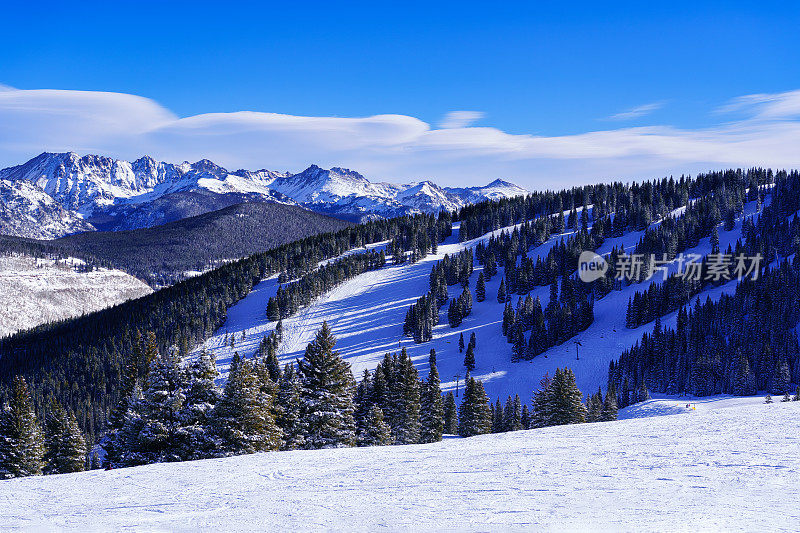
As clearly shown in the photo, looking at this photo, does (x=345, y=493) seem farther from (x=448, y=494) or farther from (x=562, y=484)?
(x=562, y=484)

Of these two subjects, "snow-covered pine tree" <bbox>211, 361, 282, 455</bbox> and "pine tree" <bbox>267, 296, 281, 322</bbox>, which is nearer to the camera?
"snow-covered pine tree" <bbox>211, 361, 282, 455</bbox>

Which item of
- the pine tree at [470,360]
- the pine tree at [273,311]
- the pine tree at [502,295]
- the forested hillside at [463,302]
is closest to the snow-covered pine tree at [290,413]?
the forested hillside at [463,302]

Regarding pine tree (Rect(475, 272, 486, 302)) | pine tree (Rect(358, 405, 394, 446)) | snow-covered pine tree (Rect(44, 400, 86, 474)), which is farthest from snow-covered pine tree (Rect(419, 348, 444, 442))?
pine tree (Rect(475, 272, 486, 302))

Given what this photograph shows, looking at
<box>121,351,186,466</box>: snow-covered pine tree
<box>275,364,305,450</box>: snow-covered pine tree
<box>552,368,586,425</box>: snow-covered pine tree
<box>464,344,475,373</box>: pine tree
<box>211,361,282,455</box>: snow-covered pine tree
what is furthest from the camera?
<box>464,344,475,373</box>: pine tree

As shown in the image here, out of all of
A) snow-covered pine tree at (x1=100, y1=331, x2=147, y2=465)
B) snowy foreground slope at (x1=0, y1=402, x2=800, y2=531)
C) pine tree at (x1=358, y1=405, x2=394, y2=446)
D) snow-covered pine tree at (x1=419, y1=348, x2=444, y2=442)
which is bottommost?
A: snow-covered pine tree at (x1=419, y1=348, x2=444, y2=442)

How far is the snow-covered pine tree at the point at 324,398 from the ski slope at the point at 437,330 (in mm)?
64462

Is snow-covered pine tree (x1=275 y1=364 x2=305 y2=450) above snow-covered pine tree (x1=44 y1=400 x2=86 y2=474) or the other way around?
above

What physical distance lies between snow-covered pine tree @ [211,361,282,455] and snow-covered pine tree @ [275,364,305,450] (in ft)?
12.1

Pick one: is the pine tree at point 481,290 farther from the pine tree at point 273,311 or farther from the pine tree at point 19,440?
the pine tree at point 19,440

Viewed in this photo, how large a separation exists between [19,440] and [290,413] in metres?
21.2

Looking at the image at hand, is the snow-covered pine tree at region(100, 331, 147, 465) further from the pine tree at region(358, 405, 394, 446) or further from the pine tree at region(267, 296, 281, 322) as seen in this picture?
the pine tree at region(267, 296, 281, 322)

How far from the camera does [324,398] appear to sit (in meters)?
33.9

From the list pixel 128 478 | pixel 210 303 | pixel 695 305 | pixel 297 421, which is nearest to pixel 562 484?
pixel 128 478

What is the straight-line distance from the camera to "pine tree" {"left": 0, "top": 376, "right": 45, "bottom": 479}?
36312 mm
